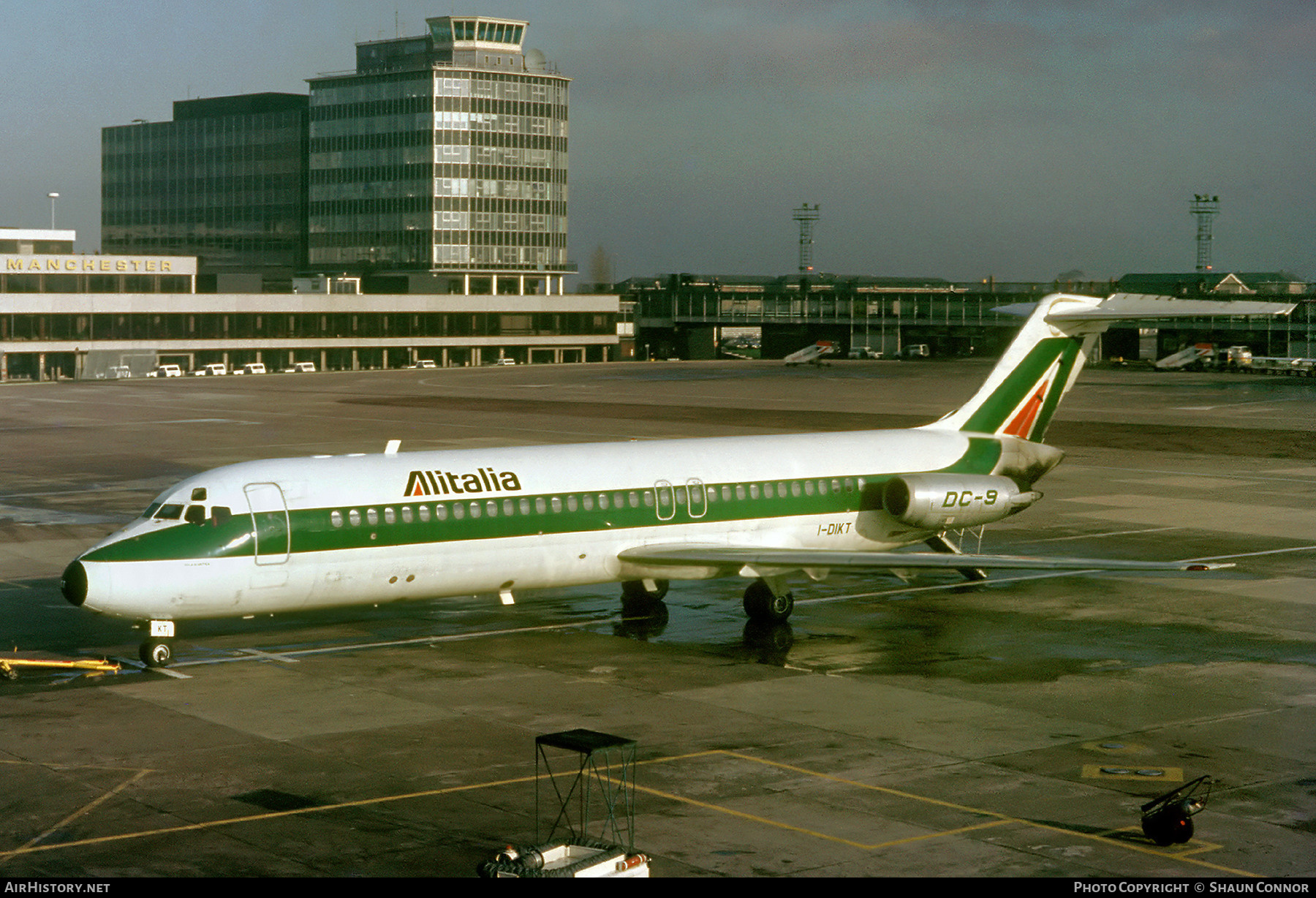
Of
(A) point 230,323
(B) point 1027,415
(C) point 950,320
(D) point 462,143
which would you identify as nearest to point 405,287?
(D) point 462,143

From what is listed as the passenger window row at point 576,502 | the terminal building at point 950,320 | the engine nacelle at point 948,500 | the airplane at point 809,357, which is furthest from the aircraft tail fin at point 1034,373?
the terminal building at point 950,320

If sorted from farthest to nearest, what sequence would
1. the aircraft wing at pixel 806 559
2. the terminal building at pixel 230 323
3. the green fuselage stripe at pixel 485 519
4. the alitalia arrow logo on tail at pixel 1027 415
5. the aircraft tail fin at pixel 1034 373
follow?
the terminal building at pixel 230 323 < the alitalia arrow logo on tail at pixel 1027 415 < the aircraft tail fin at pixel 1034 373 < the aircraft wing at pixel 806 559 < the green fuselage stripe at pixel 485 519

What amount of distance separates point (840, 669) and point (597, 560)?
5.38 m

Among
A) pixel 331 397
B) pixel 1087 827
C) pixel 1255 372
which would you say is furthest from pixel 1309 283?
pixel 1087 827

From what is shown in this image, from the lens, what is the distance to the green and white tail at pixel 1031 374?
111 feet

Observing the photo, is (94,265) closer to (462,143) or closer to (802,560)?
(462,143)

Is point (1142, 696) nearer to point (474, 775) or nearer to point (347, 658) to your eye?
point (474, 775)

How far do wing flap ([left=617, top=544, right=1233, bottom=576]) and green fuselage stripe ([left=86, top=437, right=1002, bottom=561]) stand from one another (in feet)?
1.98

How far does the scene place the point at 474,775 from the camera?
62.4 feet

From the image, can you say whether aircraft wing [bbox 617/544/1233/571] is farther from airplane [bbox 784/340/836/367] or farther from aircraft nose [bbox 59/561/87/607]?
airplane [bbox 784/340/836/367]

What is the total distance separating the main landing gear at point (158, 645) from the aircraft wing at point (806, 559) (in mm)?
8393

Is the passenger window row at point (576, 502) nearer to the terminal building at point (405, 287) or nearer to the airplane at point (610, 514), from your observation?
the airplane at point (610, 514)

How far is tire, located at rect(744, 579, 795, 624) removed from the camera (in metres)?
29.4

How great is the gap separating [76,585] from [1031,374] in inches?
825
